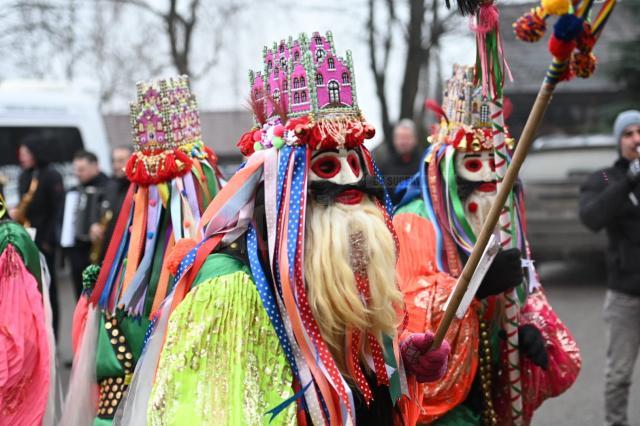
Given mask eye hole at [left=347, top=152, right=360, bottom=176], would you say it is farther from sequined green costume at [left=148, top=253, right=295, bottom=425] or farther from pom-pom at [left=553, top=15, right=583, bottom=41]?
pom-pom at [left=553, top=15, right=583, bottom=41]

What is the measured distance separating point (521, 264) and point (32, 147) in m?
5.42

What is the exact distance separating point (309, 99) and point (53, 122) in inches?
481

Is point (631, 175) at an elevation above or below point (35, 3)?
below

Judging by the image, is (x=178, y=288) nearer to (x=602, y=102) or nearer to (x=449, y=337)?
(x=449, y=337)

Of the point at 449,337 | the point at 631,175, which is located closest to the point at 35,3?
the point at 631,175

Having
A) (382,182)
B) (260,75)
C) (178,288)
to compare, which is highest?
(260,75)

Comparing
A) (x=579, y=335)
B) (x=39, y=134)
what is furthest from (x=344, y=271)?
(x=39, y=134)

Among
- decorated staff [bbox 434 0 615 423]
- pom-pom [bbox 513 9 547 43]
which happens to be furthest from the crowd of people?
pom-pom [bbox 513 9 547 43]

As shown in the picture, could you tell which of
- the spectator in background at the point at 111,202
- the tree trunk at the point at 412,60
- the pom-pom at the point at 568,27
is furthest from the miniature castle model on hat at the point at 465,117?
the tree trunk at the point at 412,60

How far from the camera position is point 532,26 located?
2213 mm

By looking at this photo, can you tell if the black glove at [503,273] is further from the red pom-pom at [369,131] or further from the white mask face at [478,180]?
the red pom-pom at [369,131]

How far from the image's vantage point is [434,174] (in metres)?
4.38

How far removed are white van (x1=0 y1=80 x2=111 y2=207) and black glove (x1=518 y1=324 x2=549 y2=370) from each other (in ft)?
35.5

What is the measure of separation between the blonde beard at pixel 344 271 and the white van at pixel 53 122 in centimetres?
1170
